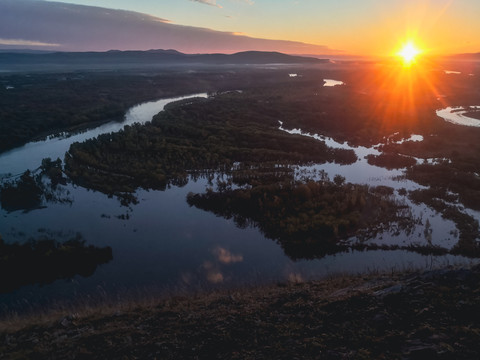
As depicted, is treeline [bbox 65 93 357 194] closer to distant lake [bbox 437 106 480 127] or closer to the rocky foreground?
the rocky foreground

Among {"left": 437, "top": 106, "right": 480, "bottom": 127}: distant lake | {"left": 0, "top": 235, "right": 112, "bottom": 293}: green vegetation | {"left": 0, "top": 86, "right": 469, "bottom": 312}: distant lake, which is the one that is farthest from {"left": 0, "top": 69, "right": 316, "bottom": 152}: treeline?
{"left": 437, "top": 106, "right": 480, "bottom": 127}: distant lake

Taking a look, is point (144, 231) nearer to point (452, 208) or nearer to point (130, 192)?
point (130, 192)

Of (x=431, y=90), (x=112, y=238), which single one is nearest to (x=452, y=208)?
(x=112, y=238)

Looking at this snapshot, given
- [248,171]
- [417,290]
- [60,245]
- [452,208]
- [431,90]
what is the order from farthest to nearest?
[431,90]
[248,171]
[452,208]
[60,245]
[417,290]

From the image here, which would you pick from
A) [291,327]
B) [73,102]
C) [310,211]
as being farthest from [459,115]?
[73,102]

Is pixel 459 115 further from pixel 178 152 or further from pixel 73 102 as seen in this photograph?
pixel 73 102

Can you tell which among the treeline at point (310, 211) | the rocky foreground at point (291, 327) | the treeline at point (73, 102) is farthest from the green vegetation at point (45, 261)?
the treeline at point (73, 102)
